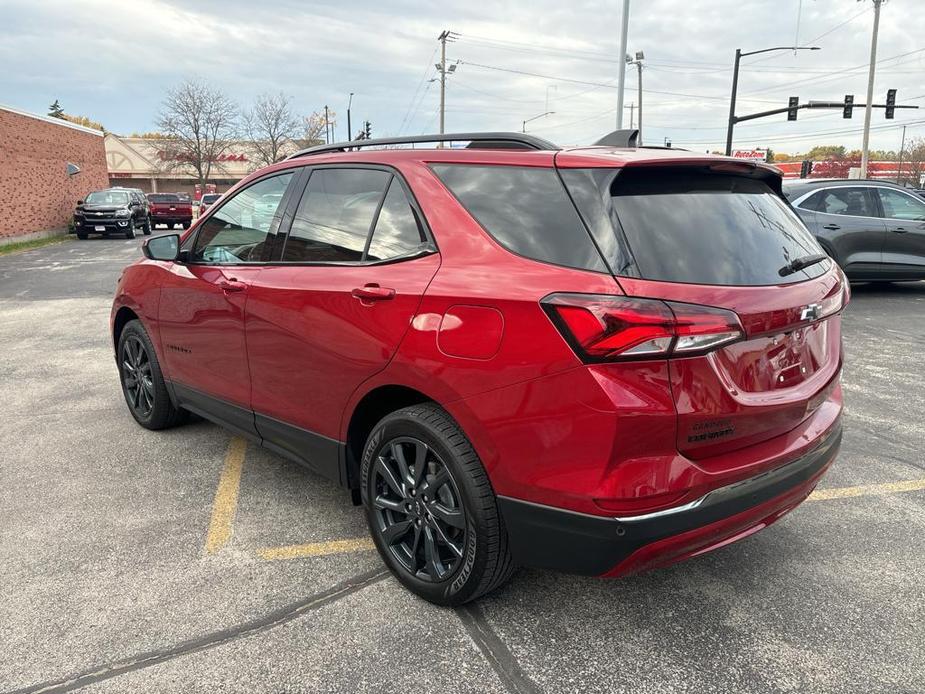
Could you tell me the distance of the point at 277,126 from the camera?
57.0 meters

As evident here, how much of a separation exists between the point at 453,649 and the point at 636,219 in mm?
1646

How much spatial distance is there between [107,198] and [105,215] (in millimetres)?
1365

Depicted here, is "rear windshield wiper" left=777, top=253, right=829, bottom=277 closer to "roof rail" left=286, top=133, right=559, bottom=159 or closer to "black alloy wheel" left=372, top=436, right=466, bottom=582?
"roof rail" left=286, top=133, right=559, bottom=159

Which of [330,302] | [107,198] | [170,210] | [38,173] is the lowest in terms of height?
[330,302]

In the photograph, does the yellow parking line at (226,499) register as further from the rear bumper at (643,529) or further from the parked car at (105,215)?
the parked car at (105,215)

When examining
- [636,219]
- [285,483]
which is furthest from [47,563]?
[636,219]

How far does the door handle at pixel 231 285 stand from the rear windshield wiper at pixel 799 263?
2493mm

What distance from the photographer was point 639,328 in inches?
79.3

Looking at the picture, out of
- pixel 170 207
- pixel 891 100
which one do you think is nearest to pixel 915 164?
pixel 891 100

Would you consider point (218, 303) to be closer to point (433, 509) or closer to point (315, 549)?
point (315, 549)

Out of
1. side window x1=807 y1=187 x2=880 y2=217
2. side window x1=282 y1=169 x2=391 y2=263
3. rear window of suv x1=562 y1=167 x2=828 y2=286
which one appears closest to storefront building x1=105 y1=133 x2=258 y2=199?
side window x1=807 y1=187 x2=880 y2=217

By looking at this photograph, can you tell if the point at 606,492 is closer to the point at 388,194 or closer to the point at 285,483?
the point at 388,194

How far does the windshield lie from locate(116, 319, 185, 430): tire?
2340 cm

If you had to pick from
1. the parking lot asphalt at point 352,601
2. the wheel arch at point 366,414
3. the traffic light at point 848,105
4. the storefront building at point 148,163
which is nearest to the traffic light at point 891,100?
the traffic light at point 848,105
